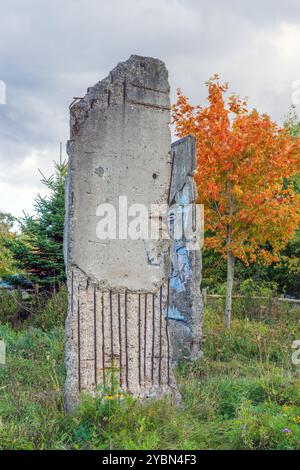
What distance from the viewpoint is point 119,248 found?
16.8 ft

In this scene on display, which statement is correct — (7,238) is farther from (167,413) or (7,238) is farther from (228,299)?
(167,413)

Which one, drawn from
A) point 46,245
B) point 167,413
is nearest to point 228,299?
point 46,245

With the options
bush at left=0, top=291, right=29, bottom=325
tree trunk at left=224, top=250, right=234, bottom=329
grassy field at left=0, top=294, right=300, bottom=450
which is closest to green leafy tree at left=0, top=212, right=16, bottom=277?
bush at left=0, top=291, right=29, bottom=325

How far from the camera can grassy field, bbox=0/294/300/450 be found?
3.96m

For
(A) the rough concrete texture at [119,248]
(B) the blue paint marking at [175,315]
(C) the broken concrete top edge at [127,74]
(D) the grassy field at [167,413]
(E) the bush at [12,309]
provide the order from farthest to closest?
1. (E) the bush at [12,309]
2. (B) the blue paint marking at [175,315]
3. (C) the broken concrete top edge at [127,74]
4. (A) the rough concrete texture at [119,248]
5. (D) the grassy field at [167,413]

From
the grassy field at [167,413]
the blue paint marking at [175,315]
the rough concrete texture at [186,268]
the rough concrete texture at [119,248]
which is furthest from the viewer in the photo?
the blue paint marking at [175,315]

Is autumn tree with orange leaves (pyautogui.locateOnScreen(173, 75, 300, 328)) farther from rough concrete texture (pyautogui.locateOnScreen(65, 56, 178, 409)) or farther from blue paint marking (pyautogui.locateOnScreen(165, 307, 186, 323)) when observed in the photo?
rough concrete texture (pyautogui.locateOnScreen(65, 56, 178, 409))

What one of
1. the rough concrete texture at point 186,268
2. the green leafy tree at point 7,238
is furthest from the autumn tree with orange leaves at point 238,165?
the green leafy tree at point 7,238

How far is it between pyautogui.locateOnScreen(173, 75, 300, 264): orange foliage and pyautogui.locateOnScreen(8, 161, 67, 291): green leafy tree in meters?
3.22

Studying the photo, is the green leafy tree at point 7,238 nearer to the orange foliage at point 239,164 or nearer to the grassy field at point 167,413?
the orange foliage at point 239,164

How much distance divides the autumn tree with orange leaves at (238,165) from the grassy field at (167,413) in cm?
357

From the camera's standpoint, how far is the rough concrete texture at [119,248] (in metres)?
4.91

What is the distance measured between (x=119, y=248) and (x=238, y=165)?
5.27 metres

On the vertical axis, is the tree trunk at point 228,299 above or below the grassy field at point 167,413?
above
